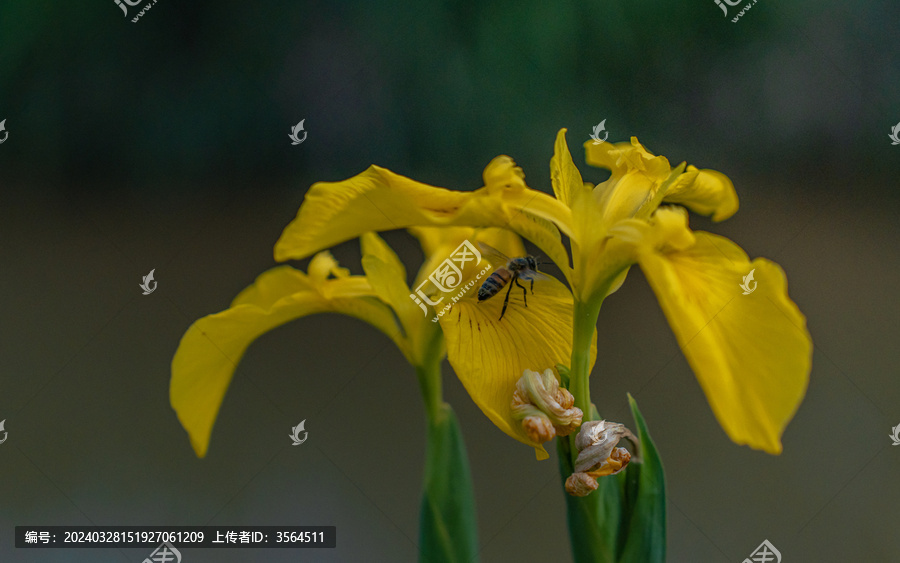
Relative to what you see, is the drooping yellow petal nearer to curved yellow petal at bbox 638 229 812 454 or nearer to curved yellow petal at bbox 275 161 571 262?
curved yellow petal at bbox 275 161 571 262

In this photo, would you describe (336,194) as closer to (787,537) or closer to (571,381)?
(571,381)

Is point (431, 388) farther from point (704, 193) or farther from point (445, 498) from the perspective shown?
point (704, 193)

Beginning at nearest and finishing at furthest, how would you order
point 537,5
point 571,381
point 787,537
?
point 571,381 < point 787,537 < point 537,5

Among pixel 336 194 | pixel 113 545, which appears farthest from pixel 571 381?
pixel 113 545

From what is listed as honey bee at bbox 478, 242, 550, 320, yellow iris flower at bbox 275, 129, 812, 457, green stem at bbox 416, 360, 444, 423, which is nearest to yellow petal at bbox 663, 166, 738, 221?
yellow iris flower at bbox 275, 129, 812, 457

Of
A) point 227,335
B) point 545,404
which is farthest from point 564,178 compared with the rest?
point 227,335

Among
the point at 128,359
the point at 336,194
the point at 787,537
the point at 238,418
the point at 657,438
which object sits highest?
the point at 336,194

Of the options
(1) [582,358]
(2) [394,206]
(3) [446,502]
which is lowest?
(3) [446,502]
